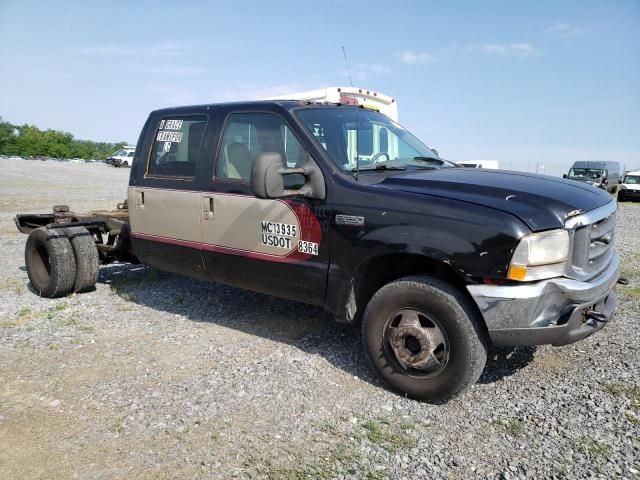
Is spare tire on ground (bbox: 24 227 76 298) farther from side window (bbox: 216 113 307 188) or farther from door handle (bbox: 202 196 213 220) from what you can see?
side window (bbox: 216 113 307 188)

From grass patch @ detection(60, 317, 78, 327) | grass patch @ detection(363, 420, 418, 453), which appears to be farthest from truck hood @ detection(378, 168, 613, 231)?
grass patch @ detection(60, 317, 78, 327)

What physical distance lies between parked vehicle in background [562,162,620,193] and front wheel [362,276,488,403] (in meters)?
26.1

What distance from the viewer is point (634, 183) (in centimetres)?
2636

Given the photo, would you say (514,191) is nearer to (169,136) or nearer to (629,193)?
(169,136)

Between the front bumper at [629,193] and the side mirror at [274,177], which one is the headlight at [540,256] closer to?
the side mirror at [274,177]

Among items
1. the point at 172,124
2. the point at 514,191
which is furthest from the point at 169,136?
the point at 514,191

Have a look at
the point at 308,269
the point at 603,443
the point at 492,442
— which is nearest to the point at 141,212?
the point at 308,269

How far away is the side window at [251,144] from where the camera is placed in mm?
4238

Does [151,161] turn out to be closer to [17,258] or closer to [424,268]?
[424,268]

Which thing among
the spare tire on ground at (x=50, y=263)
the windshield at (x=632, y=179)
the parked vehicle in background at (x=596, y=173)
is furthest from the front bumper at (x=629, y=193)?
the spare tire on ground at (x=50, y=263)

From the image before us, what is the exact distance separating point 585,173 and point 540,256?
28.7 meters

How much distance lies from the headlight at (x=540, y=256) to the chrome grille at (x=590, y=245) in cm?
10

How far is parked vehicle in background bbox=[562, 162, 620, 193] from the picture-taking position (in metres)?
27.1

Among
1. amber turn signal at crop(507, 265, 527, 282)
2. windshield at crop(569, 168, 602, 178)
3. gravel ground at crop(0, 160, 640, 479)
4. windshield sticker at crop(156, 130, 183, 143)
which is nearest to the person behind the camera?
gravel ground at crop(0, 160, 640, 479)
